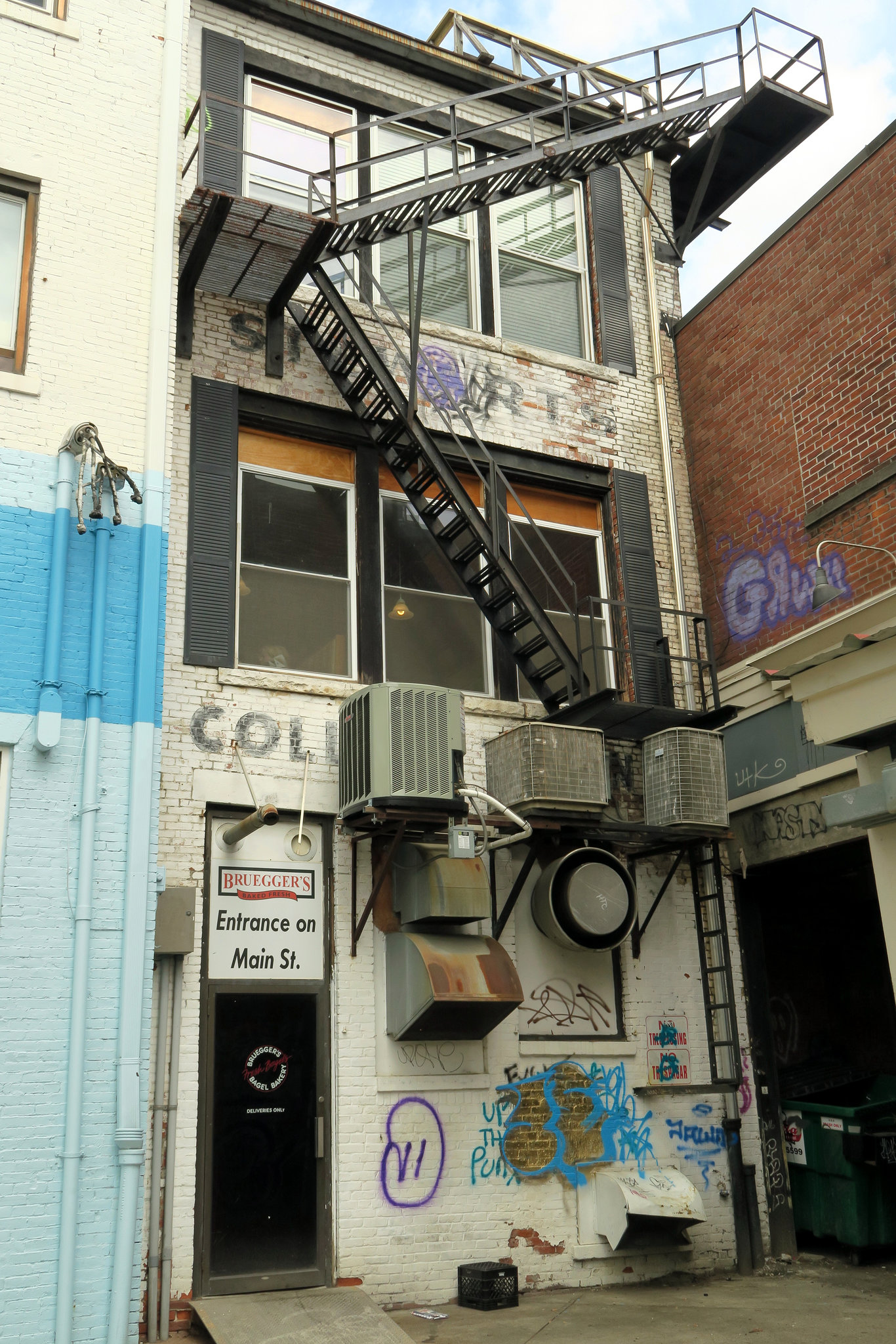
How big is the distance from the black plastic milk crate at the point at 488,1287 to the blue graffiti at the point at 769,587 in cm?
605

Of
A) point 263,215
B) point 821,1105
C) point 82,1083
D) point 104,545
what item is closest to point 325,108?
point 263,215

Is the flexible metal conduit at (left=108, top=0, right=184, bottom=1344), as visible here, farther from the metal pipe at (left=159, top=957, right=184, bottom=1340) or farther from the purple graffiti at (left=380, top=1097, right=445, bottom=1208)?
the purple graffiti at (left=380, top=1097, right=445, bottom=1208)

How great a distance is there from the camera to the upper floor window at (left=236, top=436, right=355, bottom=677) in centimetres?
989

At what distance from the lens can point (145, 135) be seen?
29.1 feet

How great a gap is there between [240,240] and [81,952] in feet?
19.1

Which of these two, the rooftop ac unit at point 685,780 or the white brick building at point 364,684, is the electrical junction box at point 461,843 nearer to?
the white brick building at point 364,684

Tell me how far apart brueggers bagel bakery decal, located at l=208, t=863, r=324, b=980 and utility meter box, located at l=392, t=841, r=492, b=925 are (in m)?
0.65

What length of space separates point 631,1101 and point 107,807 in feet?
16.8

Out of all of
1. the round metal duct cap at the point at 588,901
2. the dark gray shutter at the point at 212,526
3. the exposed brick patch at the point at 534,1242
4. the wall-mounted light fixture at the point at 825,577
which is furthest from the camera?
the round metal duct cap at the point at 588,901

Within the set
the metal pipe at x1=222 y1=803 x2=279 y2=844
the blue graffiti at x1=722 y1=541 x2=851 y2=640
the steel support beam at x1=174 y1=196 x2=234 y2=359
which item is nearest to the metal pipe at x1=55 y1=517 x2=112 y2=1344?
the metal pipe at x1=222 y1=803 x2=279 y2=844

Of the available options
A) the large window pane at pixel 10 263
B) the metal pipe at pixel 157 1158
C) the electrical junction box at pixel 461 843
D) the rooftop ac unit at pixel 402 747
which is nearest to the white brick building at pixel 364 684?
the metal pipe at pixel 157 1158

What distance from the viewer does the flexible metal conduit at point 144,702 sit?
687 cm

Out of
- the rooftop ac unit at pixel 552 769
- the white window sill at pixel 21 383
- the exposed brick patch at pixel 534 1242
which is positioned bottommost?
the exposed brick patch at pixel 534 1242

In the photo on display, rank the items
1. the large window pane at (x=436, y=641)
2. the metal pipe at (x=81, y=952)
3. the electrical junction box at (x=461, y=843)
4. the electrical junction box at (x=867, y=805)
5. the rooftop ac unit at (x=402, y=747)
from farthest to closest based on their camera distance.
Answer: the large window pane at (x=436, y=641)
the rooftop ac unit at (x=402, y=747)
the electrical junction box at (x=461, y=843)
the metal pipe at (x=81, y=952)
the electrical junction box at (x=867, y=805)
